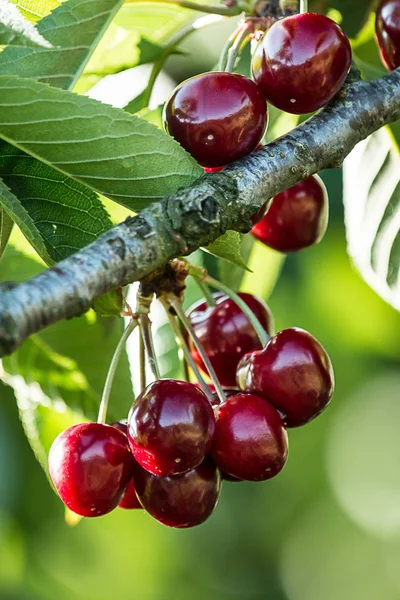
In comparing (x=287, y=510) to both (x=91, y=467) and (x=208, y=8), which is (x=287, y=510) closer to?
(x=208, y=8)

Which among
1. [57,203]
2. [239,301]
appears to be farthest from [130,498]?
[57,203]

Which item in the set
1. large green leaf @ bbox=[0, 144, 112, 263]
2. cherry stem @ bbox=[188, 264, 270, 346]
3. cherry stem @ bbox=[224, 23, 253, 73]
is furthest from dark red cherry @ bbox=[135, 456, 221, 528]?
cherry stem @ bbox=[224, 23, 253, 73]

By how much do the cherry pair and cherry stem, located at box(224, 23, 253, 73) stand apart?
15 cm

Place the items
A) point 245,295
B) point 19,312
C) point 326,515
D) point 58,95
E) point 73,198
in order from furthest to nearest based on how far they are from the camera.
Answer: point 326,515
point 245,295
point 73,198
point 58,95
point 19,312

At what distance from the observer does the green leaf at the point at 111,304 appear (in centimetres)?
111

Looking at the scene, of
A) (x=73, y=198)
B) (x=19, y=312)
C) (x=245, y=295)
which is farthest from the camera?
(x=245, y=295)

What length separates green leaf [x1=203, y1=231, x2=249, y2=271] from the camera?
3.23 feet

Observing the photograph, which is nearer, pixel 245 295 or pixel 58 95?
pixel 58 95

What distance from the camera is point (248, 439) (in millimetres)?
1077

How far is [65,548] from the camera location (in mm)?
3842

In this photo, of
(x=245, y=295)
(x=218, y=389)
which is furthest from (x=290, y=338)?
(x=245, y=295)

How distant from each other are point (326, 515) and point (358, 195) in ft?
9.88

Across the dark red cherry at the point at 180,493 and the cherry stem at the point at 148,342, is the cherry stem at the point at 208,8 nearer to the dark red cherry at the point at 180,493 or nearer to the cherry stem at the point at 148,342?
the cherry stem at the point at 148,342

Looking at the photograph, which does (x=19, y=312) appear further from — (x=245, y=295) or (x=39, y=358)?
(x=39, y=358)
